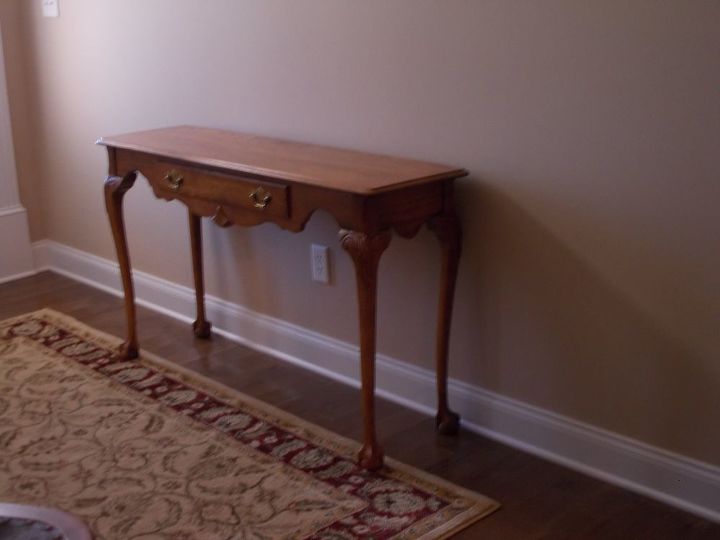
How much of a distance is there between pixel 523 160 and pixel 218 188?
83 centimetres

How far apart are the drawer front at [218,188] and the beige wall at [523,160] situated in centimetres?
42

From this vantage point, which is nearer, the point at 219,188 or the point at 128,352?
the point at 219,188

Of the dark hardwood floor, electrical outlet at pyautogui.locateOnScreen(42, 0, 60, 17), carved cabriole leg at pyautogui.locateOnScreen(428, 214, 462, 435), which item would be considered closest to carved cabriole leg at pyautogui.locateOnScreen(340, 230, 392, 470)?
the dark hardwood floor

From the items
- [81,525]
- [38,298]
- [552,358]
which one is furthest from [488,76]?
[38,298]

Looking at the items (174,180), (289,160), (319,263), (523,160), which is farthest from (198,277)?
(523,160)

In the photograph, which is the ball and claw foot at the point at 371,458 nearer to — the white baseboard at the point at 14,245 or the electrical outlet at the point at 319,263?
the electrical outlet at the point at 319,263

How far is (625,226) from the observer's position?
2.23 meters

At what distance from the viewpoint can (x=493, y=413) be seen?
2.64 meters

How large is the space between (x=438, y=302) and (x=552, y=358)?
0.35 meters

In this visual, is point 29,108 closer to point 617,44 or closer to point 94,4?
point 94,4

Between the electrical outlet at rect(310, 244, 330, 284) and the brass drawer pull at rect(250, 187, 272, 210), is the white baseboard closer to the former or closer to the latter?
the electrical outlet at rect(310, 244, 330, 284)

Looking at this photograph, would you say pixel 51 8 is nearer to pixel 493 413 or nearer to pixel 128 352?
pixel 128 352

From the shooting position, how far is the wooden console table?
2.28 metres

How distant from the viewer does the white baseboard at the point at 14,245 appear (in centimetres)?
412
